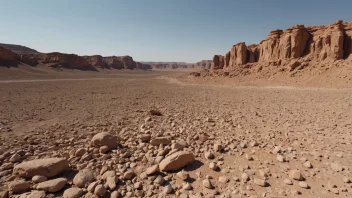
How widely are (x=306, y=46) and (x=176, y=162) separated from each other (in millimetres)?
54055

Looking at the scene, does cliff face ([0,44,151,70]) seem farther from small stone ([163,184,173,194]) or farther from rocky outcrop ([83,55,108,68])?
small stone ([163,184,173,194])

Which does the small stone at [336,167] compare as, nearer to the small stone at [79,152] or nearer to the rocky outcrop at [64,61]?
the small stone at [79,152]

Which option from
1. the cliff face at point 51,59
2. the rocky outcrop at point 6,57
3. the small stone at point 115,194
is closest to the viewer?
the small stone at point 115,194

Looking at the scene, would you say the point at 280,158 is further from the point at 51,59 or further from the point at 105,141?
the point at 51,59

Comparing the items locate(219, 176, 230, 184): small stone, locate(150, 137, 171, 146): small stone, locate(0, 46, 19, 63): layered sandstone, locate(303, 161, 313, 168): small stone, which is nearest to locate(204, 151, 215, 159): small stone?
locate(219, 176, 230, 184): small stone

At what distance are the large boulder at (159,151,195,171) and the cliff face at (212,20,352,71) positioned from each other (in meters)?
43.5

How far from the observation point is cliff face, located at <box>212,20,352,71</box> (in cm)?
3509

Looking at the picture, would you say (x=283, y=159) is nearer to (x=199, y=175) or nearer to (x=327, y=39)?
(x=199, y=175)

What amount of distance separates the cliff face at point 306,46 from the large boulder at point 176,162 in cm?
4351

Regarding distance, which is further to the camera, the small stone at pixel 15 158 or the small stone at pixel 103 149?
the small stone at pixel 103 149

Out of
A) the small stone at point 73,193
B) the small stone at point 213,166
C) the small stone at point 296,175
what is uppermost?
the small stone at point 296,175

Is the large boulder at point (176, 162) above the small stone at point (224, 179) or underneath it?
above

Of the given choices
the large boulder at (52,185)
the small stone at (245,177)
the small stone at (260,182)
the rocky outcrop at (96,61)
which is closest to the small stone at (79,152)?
the large boulder at (52,185)

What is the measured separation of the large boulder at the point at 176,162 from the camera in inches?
151
